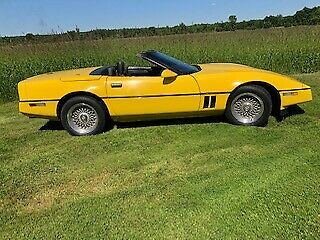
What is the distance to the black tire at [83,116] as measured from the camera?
17.2 feet

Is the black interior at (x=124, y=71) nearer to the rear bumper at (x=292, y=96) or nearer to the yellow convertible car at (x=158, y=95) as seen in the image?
the yellow convertible car at (x=158, y=95)

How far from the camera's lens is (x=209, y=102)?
17.0 ft

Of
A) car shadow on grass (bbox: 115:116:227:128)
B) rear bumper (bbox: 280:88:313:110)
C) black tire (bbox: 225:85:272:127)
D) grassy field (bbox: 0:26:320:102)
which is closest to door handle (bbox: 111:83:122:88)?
car shadow on grass (bbox: 115:116:227:128)

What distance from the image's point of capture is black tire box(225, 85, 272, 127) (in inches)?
203

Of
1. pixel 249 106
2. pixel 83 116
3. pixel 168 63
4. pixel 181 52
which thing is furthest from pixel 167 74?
pixel 181 52

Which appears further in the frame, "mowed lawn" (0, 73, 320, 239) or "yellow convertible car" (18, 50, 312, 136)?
"yellow convertible car" (18, 50, 312, 136)

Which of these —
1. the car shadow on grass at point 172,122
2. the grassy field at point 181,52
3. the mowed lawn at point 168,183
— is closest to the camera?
the mowed lawn at point 168,183

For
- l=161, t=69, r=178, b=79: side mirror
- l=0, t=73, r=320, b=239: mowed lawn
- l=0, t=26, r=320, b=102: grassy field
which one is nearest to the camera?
l=0, t=73, r=320, b=239: mowed lawn

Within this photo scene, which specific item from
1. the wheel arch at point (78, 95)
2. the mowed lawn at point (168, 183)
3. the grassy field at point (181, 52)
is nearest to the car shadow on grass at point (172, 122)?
the mowed lawn at point (168, 183)

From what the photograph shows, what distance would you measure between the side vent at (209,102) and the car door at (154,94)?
0.10 m

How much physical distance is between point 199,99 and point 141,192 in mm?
1986

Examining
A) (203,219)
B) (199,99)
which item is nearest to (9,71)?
(199,99)

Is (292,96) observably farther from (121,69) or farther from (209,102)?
(121,69)

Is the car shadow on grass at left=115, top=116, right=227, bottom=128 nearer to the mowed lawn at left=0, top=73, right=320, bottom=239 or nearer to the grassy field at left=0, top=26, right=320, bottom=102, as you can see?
the mowed lawn at left=0, top=73, right=320, bottom=239
